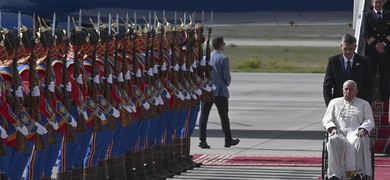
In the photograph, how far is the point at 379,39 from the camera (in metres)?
14.8

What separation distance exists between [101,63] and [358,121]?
2550mm

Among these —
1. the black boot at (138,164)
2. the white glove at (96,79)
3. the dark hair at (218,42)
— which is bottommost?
the black boot at (138,164)

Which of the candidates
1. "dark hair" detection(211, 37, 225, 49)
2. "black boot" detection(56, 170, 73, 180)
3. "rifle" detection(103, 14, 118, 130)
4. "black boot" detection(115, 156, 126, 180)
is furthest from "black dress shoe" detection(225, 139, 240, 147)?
"black boot" detection(56, 170, 73, 180)

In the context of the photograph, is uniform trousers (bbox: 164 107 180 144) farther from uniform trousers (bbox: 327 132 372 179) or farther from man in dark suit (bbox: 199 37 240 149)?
man in dark suit (bbox: 199 37 240 149)

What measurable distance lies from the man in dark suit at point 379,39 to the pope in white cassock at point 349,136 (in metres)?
3.80

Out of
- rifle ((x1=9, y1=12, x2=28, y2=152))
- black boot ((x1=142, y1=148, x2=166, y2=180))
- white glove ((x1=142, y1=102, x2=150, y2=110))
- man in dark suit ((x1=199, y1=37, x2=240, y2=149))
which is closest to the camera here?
rifle ((x1=9, y1=12, x2=28, y2=152))

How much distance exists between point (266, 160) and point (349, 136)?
326 centimetres

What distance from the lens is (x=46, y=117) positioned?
30.6 ft

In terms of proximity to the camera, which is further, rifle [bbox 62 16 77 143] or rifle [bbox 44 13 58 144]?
rifle [bbox 62 16 77 143]

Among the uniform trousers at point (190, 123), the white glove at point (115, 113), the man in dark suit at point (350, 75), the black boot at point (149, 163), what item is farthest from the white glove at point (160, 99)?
the man in dark suit at point (350, 75)

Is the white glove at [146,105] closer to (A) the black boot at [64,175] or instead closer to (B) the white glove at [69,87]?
(A) the black boot at [64,175]

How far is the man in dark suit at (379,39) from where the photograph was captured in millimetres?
14672

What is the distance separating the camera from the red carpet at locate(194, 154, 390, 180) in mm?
13459

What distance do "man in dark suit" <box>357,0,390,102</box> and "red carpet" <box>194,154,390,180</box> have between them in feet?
4.18
